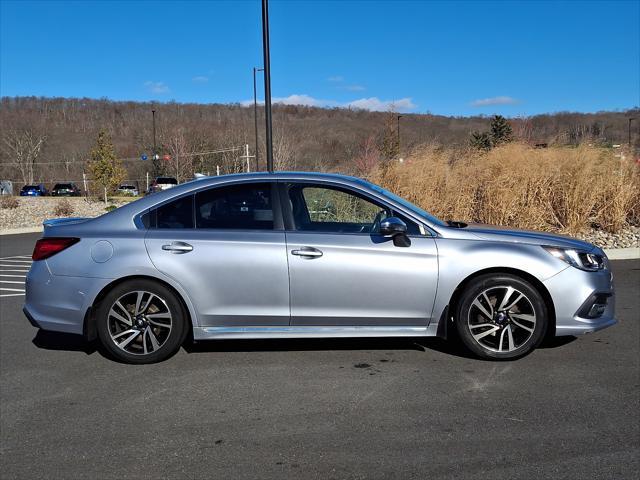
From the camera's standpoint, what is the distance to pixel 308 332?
4.65 metres

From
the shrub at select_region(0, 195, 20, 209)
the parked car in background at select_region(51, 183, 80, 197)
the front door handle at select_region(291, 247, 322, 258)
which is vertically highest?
the parked car in background at select_region(51, 183, 80, 197)

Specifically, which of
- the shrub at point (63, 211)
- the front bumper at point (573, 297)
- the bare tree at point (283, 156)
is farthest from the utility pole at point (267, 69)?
the shrub at point (63, 211)

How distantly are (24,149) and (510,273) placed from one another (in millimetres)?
93888

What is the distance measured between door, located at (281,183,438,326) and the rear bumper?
160 centimetres

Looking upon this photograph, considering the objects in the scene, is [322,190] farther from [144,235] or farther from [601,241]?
[601,241]

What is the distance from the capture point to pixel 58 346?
5.45m

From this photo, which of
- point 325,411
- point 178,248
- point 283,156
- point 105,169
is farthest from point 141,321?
point 105,169

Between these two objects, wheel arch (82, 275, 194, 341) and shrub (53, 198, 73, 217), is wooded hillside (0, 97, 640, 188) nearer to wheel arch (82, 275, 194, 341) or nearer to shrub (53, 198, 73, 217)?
shrub (53, 198, 73, 217)

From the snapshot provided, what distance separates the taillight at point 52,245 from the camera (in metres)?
4.70

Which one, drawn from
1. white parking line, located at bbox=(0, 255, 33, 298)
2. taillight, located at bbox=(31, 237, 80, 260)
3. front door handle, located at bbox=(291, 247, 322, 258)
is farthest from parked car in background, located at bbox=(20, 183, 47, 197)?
front door handle, located at bbox=(291, 247, 322, 258)

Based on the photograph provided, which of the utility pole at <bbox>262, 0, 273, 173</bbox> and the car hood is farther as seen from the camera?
the utility pole at <bbox>262, 0, 273, 173</bbox>

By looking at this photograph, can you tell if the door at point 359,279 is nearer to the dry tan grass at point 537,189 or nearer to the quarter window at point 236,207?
the quarter window at point 236,207

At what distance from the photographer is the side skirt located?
15.2ft

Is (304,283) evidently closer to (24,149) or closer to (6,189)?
(6,189)
